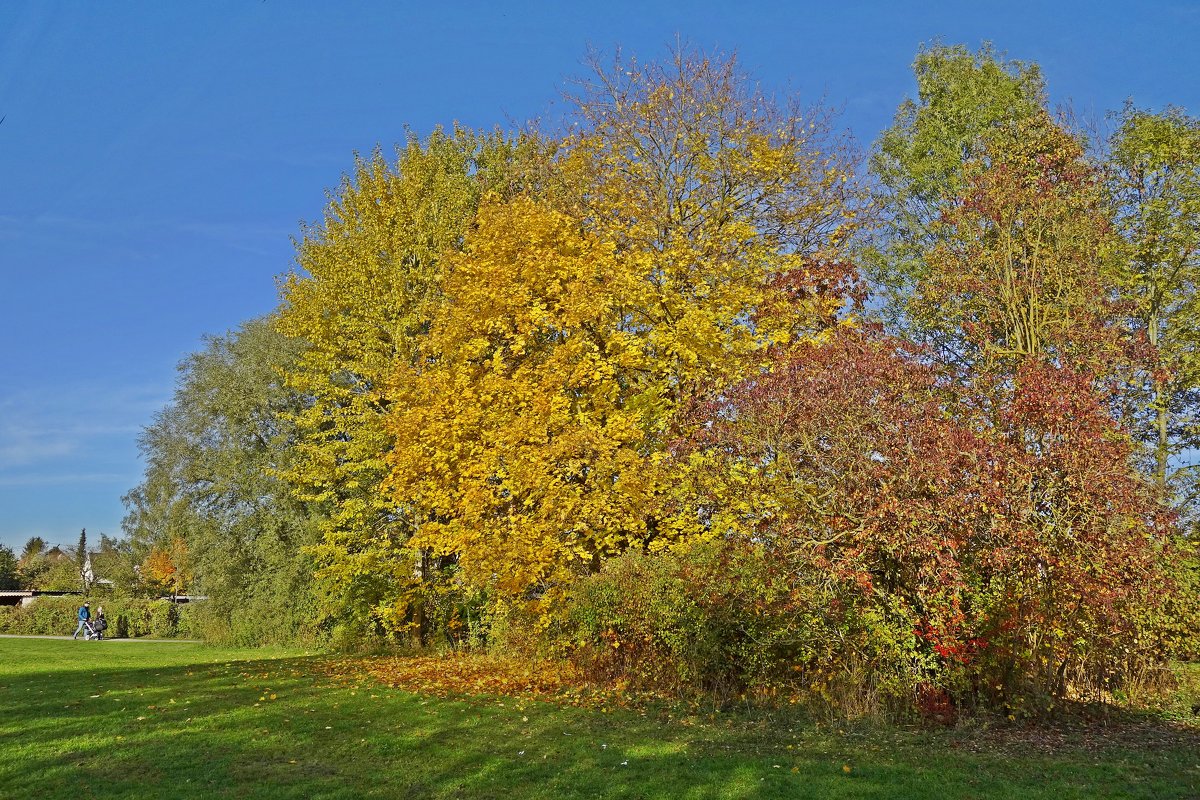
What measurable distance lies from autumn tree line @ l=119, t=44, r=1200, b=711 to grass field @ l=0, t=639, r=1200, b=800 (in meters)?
1.42

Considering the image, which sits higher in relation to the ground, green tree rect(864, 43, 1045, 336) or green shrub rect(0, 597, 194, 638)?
green tree rect(864, 43, 1045, 336)

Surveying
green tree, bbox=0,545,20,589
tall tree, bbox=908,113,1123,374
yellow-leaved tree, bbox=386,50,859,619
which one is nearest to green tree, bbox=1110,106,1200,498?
tall tree, bbox=908,113,1123,374

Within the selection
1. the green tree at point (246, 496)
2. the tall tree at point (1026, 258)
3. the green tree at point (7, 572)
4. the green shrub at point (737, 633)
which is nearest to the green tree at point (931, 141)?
the tall tree at point (1026, 258)

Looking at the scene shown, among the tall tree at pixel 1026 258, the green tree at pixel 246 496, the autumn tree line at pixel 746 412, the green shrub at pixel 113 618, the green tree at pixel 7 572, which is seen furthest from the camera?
the green tree at pixel 7 572

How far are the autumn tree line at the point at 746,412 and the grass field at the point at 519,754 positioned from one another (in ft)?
4.66

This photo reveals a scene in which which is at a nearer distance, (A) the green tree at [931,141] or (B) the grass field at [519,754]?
(B) the grass field at [519,754]

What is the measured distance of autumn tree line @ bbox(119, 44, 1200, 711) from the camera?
31.8 feet

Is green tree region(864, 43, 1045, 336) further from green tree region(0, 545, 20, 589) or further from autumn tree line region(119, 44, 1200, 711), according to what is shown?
green tree region(0, 545, 20, 589)

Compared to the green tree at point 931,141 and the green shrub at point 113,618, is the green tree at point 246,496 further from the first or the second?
the green tree at point 931,141

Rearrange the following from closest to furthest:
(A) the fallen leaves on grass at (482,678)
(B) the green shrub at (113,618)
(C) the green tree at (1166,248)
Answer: (A) the fallen leaves on grass at (482,678), (C) the green tree at (1166,248), (B) the green shrub at (113,618)

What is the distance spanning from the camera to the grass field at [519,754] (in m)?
7.03

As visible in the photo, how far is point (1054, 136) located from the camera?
15.2 m

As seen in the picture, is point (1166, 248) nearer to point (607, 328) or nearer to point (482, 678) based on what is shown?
point (607, 328)

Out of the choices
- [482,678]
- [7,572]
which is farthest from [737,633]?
[7,572]
